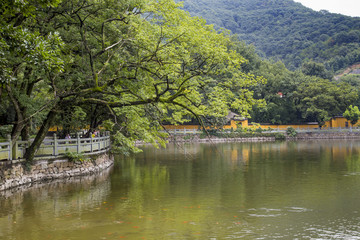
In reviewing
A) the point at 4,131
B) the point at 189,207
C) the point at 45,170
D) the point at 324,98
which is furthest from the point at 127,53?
the point at 324,98

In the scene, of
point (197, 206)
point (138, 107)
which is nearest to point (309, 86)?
point (138, 107)

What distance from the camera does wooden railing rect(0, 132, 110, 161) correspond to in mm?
15062

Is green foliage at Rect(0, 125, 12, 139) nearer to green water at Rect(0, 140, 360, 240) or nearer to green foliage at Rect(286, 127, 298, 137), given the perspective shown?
green water at Rect(0, 140, 360, 240)

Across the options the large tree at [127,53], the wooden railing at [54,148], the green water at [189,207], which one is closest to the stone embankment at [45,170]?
the wooden railing at [54,148]

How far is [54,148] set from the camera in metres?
17.8

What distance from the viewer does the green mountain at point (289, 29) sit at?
383ft

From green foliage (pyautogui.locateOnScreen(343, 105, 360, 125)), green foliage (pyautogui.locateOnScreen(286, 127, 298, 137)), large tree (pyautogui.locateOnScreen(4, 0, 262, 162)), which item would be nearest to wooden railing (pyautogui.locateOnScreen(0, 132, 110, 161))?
large tree (pyautogui.locateOnScreen(4, 0, 262, 162))

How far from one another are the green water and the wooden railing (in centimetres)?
143

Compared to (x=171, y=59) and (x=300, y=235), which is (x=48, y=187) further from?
(x=300, y=235)

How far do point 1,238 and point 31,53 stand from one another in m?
4.47

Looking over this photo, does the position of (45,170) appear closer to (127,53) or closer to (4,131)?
(127,53)

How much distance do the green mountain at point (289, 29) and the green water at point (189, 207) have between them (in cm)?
9641

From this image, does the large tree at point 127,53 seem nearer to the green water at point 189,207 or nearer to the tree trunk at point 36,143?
the tree trunk at point 36,143

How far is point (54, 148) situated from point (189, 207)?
27.4 feet
